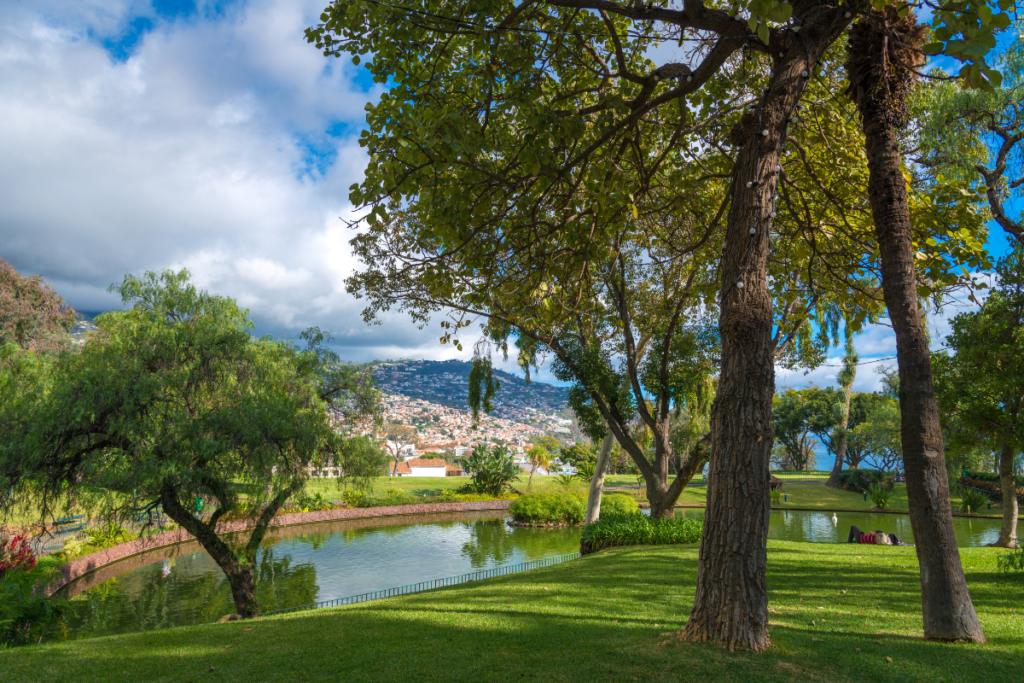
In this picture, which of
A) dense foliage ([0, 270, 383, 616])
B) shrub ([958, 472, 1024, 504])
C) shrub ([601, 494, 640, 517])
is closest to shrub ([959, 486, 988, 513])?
shrub ([958, 472, 1024, 504])

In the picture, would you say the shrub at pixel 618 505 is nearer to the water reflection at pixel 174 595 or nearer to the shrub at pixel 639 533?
the shrub at pixel 639 533

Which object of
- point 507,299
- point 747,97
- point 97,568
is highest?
point 747,97

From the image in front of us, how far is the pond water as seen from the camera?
11.6 metres

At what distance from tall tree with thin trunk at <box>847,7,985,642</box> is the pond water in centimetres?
1159

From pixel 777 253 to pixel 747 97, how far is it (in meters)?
3.11

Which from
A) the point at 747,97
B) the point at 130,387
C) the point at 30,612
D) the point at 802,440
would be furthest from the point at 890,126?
the point at 802,440

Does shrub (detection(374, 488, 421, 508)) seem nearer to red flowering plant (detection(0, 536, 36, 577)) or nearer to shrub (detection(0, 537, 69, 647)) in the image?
red flowering plant (detection(0, 536, 36, 577))

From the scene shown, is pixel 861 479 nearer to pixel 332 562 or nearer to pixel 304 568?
pixel 332 562

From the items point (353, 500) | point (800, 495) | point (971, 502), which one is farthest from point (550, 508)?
point (971, 502)

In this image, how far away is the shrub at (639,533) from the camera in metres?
12.0

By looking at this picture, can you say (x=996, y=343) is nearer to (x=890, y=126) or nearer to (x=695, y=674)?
(x=890, y=126)

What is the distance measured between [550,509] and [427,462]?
45.0m

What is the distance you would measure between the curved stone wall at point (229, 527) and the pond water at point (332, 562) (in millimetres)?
316

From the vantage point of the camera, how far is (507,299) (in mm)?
7527
